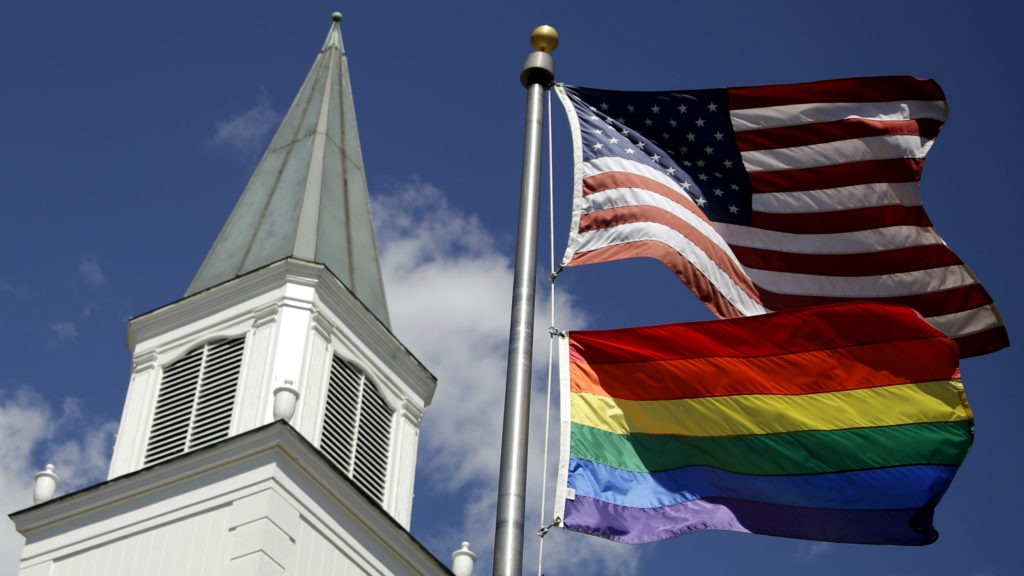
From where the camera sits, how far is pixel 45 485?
22406 mm

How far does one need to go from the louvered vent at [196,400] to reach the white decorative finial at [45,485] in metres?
1.41

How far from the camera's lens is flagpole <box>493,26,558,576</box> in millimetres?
12539

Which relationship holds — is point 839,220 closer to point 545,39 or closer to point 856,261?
point 856,261

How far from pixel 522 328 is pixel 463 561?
1012 centimetres

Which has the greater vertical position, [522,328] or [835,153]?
[835,153]

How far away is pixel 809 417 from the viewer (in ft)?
53.8

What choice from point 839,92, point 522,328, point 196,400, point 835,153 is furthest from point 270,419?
point 839,92

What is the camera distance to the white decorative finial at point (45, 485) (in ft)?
73.1

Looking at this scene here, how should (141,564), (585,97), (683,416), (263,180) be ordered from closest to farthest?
(683,416), (585,97), (141,564), (263,180)

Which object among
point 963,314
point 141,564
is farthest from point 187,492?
point 963,314

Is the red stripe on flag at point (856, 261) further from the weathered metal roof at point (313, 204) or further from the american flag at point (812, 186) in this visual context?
the weathered metal roof at point (313, 204)

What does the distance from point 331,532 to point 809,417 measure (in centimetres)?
778

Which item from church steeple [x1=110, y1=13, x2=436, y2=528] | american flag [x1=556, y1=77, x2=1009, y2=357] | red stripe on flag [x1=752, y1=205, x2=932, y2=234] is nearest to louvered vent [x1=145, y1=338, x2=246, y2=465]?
church steeple [x1=110, y1=13, x2=436, y2=528]

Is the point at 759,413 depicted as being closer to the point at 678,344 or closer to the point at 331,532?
the point at 678,344
